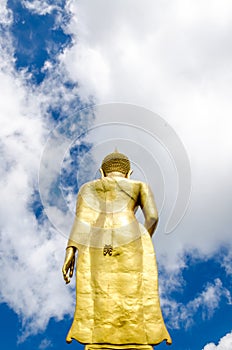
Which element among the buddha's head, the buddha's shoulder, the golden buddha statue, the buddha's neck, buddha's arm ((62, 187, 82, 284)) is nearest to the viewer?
the golden buddha statue

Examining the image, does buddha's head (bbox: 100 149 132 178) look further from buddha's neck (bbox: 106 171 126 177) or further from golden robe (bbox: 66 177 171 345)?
golden robe (bbox: 66 177 171 345)

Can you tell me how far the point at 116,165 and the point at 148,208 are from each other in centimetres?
149

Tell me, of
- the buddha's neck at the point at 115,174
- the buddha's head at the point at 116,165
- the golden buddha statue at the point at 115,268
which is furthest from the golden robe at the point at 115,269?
the buddha's head at the point at 116,165

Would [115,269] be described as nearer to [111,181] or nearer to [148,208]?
[148,208]

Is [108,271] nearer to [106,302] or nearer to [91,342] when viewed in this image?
[106,302]

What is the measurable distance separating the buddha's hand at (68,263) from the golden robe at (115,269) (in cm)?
14

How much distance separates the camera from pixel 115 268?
8062 mm

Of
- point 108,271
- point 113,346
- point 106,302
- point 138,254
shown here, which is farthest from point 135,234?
point 113,346

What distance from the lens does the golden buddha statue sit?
7.45 metres

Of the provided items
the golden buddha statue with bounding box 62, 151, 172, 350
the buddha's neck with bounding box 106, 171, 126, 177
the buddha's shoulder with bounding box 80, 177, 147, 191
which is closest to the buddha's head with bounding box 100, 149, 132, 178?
the buddha's neck with bounding box 106, 171, 126, 177

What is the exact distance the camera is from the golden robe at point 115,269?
294 inches

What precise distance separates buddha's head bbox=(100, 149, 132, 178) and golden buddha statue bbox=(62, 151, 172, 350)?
18 cm

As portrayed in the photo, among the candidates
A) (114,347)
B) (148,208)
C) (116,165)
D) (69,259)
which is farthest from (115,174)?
(114,347)

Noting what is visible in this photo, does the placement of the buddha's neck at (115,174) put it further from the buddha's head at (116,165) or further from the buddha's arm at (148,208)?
the buddha's arm at (148,208)
